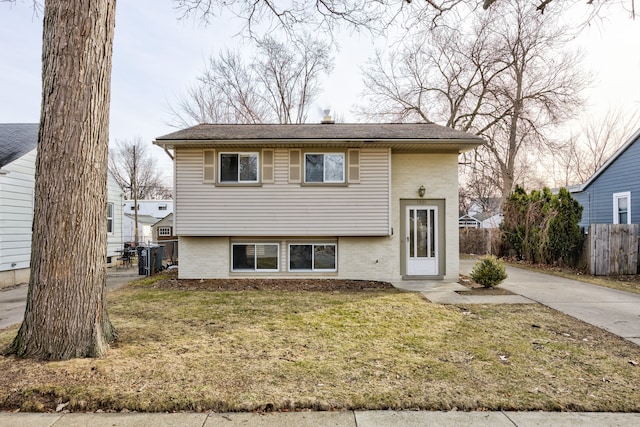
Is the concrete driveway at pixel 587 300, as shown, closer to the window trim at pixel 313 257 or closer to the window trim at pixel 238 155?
the window trim at pixel 313 257

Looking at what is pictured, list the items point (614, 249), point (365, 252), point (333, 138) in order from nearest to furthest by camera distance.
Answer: point (333, 138) < point (365, 252) < point (614, 249)

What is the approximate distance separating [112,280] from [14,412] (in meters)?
9.57

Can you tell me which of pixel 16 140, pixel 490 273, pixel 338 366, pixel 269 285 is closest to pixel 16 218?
pixel 16 140

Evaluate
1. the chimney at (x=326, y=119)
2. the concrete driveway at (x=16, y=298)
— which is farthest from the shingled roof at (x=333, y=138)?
the concrete driveway at (x=16, y=298)

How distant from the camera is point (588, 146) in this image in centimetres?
3061

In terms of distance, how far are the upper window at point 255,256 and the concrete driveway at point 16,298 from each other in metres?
3.50

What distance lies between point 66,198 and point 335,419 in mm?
3873

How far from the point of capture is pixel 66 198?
4.14 meters

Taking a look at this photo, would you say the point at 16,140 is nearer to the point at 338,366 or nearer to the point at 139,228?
the point at 338,366

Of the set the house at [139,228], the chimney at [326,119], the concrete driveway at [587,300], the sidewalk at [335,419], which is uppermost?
the chimney at [326,119]

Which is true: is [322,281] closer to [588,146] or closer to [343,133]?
[343,133]

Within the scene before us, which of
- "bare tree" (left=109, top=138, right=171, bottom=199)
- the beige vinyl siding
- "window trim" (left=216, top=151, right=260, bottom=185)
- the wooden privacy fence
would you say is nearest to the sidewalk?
the beige vinyl siding

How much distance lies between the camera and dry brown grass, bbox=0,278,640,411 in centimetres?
326

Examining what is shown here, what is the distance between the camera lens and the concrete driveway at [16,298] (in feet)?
22.2
